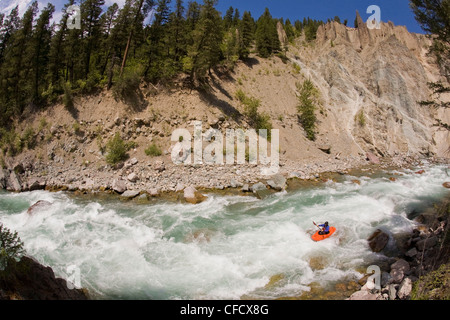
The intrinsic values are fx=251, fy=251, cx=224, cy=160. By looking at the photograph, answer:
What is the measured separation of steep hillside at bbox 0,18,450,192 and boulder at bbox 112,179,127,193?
2.89m

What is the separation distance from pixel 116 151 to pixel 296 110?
69.3 ft

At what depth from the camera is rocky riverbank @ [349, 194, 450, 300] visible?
19.3ft

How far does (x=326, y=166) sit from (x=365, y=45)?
2814 cm

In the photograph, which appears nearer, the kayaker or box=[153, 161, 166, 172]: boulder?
the kayaker

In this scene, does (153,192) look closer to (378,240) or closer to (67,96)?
(378,240)

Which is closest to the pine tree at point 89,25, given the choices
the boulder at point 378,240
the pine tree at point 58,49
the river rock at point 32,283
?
the pine tree at point 58,49

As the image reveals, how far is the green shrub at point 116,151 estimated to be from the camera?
1839 centimetres

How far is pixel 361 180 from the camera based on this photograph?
63.4ft

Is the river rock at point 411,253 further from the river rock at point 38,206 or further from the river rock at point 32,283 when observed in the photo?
the river rock at point 38,206

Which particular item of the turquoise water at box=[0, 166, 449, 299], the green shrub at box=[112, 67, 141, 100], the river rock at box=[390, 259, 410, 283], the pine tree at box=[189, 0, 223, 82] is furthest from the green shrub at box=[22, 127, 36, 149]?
the river rock at box=[390, 259, 410, 283]

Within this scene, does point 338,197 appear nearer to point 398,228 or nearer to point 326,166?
point 398,228

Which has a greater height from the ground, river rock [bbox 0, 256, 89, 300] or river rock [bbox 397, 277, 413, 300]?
river rock [bbox 0, 256, 89, 300]

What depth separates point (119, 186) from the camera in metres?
16.0

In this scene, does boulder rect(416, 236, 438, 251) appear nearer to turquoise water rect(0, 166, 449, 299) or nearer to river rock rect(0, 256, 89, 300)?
turquoise water rect(0, 166, 449, 299)
